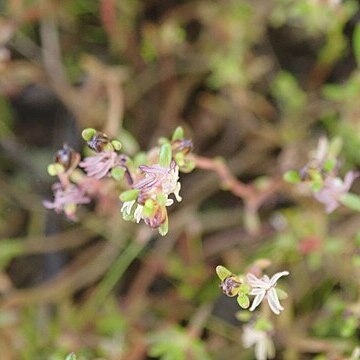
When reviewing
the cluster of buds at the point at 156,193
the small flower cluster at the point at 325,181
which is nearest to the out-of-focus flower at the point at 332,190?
the small flower cluster at the point at 325,181

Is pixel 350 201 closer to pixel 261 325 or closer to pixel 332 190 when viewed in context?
pixel 332 190

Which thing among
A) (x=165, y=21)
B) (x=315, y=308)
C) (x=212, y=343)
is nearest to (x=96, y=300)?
(x=212, y=343)

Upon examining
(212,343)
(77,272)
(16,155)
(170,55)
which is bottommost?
(212,343)

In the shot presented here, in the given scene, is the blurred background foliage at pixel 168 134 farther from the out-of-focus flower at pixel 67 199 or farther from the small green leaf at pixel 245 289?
the small green leaf at pixel 245 289

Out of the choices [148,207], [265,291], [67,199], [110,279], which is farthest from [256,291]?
[110,279]

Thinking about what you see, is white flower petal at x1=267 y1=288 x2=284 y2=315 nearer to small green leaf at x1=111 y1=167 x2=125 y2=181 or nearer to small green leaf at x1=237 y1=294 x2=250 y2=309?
small green leaf at x1=237 y1=294 x2=250 y2=309

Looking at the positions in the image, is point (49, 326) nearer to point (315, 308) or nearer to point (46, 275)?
point (46, 275)

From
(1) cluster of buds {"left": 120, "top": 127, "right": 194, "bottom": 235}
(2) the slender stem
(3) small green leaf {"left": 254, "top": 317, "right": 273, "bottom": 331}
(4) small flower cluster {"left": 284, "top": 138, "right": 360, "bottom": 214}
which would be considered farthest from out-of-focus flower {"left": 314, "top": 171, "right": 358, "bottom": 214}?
(2) the slender stem
